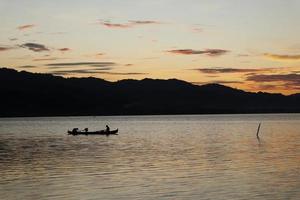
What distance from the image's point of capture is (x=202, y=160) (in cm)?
5919

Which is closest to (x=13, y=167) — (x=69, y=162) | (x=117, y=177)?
(x=69, y=162)

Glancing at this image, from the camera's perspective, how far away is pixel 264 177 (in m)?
43.0

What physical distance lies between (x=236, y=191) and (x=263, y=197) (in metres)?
2.56

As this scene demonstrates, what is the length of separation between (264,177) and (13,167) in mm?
25288

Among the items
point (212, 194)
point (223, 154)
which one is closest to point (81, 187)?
point (212, 194)

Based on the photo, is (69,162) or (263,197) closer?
(263,197)

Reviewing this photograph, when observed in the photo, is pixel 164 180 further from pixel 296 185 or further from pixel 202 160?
pixel 202 160

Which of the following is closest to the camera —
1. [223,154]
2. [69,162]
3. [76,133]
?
[69,162]

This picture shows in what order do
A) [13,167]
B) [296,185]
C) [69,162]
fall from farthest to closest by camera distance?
[69,162] → [13,167] → [296,185]

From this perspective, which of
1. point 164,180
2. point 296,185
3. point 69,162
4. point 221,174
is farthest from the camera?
point 69,162

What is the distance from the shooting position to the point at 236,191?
1422 inches

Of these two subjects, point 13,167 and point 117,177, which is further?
point 13,167

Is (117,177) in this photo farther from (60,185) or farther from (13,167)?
(13,167)

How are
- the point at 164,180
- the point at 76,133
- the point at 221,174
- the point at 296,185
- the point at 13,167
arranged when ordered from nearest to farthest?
the point at 296,185
the point at 164,180
the point at 221,174
the point at 13,167
the point at 76,133
